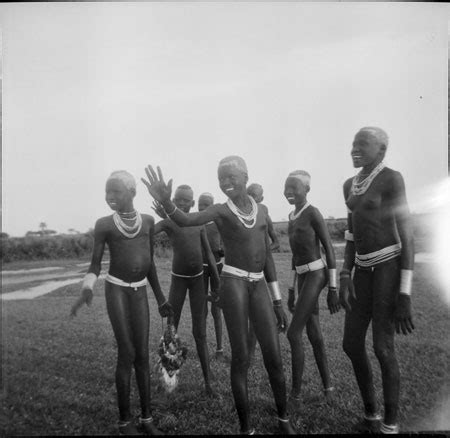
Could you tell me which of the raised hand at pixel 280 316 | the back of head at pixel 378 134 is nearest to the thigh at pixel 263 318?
the raised hand at pixel 280 316

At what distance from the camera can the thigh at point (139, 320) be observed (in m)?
3.78

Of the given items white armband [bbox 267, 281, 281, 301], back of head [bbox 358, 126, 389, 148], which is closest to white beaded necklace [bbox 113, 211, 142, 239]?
white armband [bbox 267, 281, 281, 301]

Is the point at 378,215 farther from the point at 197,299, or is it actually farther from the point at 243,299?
the point at 197,299

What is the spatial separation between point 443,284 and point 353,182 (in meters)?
1.92

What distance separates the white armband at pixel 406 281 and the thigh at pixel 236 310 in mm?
1375

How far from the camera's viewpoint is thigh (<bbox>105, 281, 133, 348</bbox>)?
370cm

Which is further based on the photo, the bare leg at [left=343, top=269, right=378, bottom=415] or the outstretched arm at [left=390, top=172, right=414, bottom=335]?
the bare leg at [left=343, top=269, right=378, bottom=415]

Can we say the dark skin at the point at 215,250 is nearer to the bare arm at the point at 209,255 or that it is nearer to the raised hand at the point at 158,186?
the bare arm at the point at 209,255

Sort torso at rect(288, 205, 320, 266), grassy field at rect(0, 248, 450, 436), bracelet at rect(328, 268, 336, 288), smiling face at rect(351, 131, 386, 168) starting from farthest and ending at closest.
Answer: torso at rect(288, 205, 320, 266) → bracelet at rect(328, 268, 336, 288) → grassy field at rect(0, 248, 450, 436) → smiling face at rect(351, 131, 386, 168)

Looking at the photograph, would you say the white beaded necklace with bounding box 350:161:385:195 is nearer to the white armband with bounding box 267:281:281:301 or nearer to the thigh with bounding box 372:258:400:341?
the thigh with bounding box 372:258:400:341

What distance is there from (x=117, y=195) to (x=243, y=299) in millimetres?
1561

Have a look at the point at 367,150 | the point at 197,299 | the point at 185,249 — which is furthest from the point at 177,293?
the point at 367,150

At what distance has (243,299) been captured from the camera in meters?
3.62

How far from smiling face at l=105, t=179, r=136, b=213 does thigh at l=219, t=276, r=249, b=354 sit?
4.12 feet
